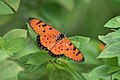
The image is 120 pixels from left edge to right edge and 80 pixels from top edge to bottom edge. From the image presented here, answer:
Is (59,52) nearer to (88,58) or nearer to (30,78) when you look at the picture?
(30,78)

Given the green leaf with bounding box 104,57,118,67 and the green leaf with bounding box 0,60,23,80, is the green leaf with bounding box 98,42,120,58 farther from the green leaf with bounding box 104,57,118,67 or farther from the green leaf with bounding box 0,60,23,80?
the green leaf with bounding box 0,60,23,80

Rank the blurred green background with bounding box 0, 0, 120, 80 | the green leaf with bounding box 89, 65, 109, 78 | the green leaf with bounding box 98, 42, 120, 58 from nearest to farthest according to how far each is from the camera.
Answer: the green leaf with bounding box 98, 42, 120, 58, the green leaf with bounding box 89, 65, 109, 78, the blurred green background with bounding box 0, 0, 120, 80

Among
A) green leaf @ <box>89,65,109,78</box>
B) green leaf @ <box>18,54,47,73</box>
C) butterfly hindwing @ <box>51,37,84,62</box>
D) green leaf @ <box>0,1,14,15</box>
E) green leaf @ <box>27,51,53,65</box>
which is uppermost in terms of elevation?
green leaf @ <box>0,1,14,15</box>

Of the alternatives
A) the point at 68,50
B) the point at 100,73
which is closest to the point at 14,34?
the point at 68,50

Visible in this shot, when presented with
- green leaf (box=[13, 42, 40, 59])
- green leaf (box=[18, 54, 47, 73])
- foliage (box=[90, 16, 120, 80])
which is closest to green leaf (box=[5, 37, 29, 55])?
green leaf (box=[18, 54, 47, 73])

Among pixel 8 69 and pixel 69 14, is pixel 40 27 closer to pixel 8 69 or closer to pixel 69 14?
pixel 8 69

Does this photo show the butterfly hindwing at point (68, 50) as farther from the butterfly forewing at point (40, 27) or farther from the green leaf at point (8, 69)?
the green leaf at point (8, 69)
